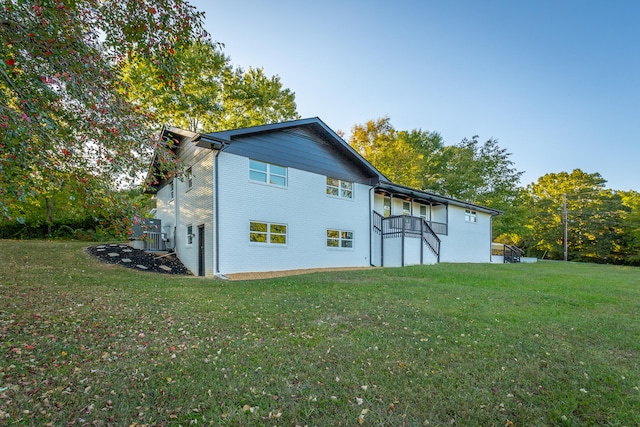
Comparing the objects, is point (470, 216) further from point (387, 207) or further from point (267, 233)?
point (267, 233)

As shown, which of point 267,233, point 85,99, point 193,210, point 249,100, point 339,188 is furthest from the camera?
point 249,100

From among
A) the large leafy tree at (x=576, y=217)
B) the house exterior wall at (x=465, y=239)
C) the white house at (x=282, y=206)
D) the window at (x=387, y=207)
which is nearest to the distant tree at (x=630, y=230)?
the large leafy tree at (x=576, y=217)

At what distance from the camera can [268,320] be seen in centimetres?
512

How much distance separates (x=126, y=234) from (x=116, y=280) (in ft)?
18.0

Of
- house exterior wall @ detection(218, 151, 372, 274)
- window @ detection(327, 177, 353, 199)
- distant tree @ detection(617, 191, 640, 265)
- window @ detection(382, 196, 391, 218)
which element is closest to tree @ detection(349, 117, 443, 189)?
window @ detection(382, 196, 391, 218)

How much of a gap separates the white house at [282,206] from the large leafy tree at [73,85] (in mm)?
4247

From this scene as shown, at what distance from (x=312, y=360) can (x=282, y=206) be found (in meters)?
9.70

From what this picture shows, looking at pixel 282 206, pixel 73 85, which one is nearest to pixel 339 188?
pixel 282 206

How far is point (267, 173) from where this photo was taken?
12609 mm

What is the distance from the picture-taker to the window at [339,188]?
14938 millimetres

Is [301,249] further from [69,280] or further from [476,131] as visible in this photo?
[476,131]

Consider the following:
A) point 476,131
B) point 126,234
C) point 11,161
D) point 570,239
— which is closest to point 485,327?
point 126,234

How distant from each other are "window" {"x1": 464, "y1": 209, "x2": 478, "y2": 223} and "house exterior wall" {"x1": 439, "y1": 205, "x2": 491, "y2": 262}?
26 cm

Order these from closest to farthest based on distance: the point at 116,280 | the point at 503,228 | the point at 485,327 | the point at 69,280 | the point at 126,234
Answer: the point at 126,234 < the point at 485,327 < the point at 69,280 < the point at 116,280 < the point at 503,228
